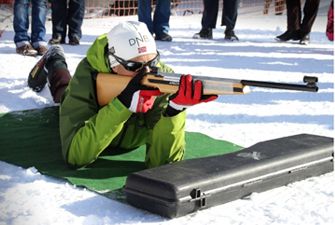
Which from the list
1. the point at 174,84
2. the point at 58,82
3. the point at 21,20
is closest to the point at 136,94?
the point at 174,84

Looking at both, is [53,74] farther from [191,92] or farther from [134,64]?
[191,92]

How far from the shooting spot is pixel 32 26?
644cm

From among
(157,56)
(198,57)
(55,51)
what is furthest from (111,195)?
(198,57)

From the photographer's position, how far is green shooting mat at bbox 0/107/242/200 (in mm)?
2871

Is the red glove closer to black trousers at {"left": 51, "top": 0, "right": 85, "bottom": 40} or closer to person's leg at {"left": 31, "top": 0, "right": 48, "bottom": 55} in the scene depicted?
person's leg at {"left": 31, "top": 0, "right": 48, "bottom": 55}

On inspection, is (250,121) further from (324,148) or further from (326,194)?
(326,194)

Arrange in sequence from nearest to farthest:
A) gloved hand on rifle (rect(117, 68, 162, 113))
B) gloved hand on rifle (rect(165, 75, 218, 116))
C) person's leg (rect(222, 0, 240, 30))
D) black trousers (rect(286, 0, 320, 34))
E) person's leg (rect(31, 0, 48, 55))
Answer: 1. gloved hand on rifle (rect(165, 75, 218, 116))
2. gloved hand on rifle (rect(117, 68, 162, 113))
3. person's leg (rect(31, 0, 48, 55))
4. black trousers (rect(286, 0, 320, 34))
5. person's leg (rect(222, 0, 240, 30))

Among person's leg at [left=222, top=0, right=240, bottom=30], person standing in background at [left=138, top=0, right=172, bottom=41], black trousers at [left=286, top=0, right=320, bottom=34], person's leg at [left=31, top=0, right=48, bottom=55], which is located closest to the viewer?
person's leg at [left=31, top=0, right=48, bottom=55]

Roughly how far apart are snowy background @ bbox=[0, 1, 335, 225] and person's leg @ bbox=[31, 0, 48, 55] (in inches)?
9.1

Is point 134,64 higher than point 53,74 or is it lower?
higher

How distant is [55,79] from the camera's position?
432 centimetres

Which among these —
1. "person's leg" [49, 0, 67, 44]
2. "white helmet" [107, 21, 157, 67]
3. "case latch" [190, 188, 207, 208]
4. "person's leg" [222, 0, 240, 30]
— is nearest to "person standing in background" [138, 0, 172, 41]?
"person's leg" [222, 0, 240, 30]

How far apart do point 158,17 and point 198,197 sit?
A: 5812 millimetres

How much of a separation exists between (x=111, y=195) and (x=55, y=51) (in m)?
2.10
